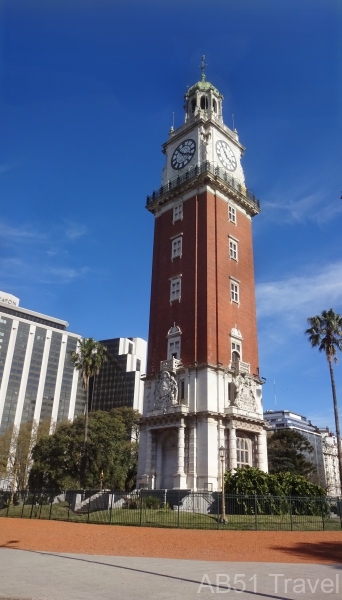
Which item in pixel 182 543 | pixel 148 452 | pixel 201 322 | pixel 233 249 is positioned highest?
pixel 233 249

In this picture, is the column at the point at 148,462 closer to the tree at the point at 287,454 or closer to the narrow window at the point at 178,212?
the narrow window at the point at 178,212

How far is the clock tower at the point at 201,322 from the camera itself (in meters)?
35.8

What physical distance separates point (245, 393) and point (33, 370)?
99.8 meters

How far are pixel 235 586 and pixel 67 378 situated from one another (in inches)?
5001

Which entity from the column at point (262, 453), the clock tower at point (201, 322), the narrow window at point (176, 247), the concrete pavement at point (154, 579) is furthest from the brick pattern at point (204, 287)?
the concrete pavement at point (154, 579)

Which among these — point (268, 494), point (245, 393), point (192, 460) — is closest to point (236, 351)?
point (245, 393)

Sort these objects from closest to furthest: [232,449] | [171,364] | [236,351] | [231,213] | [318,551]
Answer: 1. [318,551]
2. [232,449]
3. [171,364]
4. [236,351]
5. [231,213]

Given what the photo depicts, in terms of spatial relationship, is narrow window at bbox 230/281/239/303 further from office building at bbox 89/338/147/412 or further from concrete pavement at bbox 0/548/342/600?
office building at bbox 89/338/147/412

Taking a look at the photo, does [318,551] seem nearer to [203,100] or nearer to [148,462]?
[148,462]

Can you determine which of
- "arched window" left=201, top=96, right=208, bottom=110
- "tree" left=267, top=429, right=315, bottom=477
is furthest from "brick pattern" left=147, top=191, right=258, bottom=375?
"tree" left=267, top=429, right=315, bottom=477

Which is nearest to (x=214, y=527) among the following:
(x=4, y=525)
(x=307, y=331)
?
(x=4, y=525)

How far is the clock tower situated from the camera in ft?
117

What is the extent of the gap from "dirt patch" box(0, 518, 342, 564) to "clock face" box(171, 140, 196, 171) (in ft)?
118

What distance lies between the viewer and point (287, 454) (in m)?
61.1
